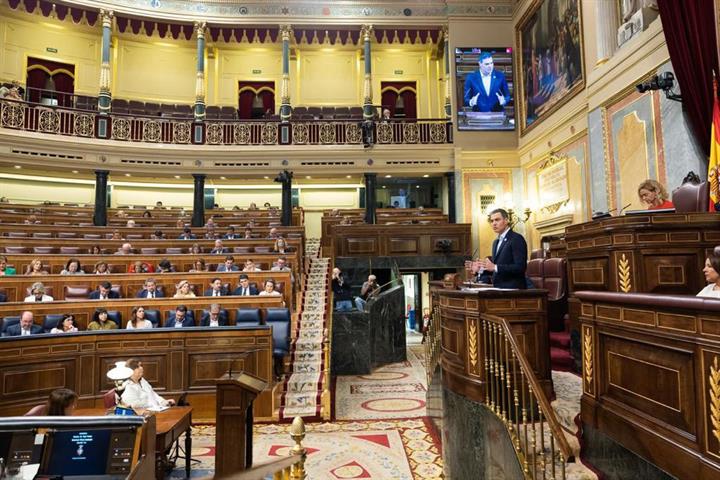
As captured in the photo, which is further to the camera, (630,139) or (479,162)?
(479,162)

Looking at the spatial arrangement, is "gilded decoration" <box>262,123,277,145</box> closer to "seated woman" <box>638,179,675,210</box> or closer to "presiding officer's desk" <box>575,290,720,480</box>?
"seated woman" <box>638,179,675,210</box>

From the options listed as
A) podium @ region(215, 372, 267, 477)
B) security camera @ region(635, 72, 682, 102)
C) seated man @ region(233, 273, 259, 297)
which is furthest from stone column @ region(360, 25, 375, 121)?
podium @ region(215, 372, 267, 477)

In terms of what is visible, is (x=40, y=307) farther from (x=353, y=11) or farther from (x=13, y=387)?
(x=353, y=11)

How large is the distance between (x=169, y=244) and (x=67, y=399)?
6.84 meters

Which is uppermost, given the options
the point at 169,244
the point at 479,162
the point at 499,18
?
the point at 499,18

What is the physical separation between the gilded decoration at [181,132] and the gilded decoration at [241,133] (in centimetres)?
120

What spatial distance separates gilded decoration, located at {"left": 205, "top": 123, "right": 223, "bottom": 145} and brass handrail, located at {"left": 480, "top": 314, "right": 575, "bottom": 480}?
11284 mm

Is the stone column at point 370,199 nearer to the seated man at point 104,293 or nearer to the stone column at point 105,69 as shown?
the stone column at point 105,69

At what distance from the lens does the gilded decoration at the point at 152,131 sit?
503 inches

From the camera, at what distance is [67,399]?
3.19m

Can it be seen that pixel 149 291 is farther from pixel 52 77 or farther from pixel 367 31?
pixel 52 77

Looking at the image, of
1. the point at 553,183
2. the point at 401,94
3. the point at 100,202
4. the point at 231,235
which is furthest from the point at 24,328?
the point at 401,94

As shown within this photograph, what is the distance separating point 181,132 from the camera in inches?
514

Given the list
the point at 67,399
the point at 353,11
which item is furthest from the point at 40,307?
the point at 353,11
